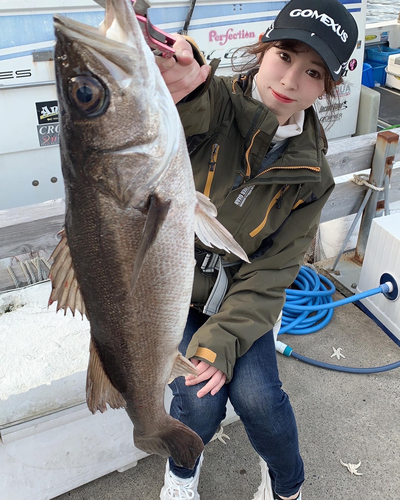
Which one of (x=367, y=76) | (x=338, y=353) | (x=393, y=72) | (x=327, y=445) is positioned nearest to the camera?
(x=327, y=445)

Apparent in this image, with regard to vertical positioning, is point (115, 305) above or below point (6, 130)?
above

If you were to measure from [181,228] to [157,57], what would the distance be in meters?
0.45

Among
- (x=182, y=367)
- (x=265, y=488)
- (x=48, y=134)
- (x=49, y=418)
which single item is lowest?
(x=265, y=488)

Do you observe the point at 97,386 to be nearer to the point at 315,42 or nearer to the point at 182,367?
the point at 182,367

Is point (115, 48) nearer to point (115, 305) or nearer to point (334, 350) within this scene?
point (115, 305)

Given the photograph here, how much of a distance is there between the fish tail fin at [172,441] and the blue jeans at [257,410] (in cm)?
24

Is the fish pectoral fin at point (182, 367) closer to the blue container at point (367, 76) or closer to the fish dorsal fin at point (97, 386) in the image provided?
the fish dorsal fin at point (97, 386)

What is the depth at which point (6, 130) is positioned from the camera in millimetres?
3996

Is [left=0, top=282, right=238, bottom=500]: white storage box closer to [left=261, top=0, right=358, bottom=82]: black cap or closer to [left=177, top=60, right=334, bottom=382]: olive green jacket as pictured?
[left=177, top=60, right=334, bottom=382]: olive green jacket

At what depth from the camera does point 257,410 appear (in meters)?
1.89

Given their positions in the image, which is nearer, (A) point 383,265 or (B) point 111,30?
(B) point 111,30

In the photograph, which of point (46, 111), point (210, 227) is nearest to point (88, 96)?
point (210, 227)

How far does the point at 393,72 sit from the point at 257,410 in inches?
344

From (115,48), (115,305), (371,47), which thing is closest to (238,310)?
(115,305)
